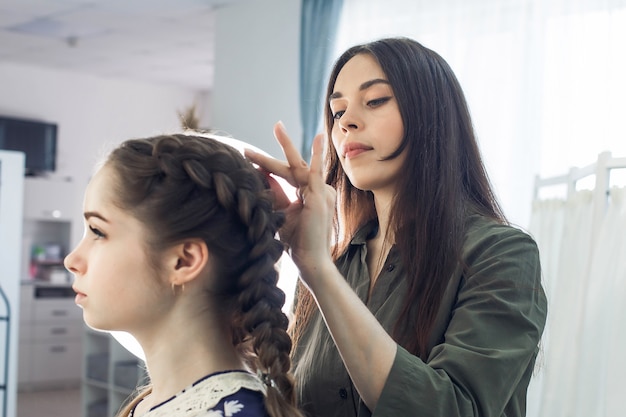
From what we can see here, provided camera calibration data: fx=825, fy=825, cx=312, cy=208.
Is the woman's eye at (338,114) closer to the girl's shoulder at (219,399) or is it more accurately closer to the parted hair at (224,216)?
the parted hair at (224,216)

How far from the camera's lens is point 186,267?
1.07 metres

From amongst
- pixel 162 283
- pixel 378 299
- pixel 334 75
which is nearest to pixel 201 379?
pixel 162 283

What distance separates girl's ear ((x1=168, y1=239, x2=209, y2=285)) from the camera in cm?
107

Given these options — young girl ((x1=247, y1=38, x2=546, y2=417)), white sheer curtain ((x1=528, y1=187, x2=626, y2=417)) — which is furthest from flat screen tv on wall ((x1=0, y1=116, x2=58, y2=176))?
young girl ((x1=247, y1=38, x2=546, y2=417))

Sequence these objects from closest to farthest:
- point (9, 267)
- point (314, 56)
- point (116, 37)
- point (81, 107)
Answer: point (9, 267)
point (314, 56)
point (116, 37)
point (81, 107)

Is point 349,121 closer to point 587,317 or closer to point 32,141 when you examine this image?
point 587,317

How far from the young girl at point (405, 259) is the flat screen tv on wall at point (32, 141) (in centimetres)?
624

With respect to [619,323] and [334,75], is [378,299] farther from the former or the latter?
[619,323]

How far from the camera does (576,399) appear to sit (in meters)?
2.13

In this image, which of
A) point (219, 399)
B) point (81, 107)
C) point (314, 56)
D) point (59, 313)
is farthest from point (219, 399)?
point (81, 107)

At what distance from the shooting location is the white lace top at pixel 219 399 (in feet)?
3.30

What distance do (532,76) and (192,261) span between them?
9.28 ft

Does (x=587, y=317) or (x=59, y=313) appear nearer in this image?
(x=587, y=317)

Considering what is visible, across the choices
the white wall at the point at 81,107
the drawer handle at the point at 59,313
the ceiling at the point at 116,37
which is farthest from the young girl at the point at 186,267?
the drawer handle at the point at 59,313
